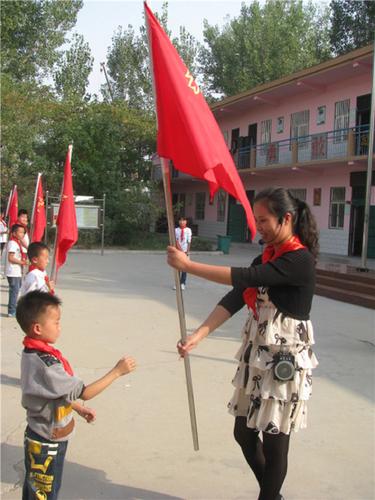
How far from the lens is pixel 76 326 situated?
25.1ft

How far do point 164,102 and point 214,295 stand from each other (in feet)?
28.0

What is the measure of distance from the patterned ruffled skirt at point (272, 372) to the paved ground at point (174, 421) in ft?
2.74

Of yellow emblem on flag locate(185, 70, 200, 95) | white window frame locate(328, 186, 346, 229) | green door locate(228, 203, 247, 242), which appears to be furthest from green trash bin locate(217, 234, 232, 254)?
yellow emblem on flag locate(185, 70, 200, 95)

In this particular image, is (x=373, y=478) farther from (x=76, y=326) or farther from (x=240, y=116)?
(x=240, y=116)

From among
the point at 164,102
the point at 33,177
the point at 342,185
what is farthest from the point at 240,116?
the point at 164,102

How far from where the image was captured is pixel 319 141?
22672 mm

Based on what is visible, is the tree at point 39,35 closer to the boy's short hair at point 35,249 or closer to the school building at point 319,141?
the school building at point 319,141

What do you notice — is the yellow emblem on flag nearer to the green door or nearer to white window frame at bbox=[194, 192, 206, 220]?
the green door

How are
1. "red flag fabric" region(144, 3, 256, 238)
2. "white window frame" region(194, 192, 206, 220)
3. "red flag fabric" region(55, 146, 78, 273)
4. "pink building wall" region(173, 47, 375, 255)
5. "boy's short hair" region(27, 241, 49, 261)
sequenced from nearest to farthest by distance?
"red flag fabric" region(144, 3, 256, 238) < "boy's short hair" region(27, 241, 49, 261) < "red flag fabric" region(55, 146, 78, 273) < "pink building wall" region(173, 47, 375, 255) < "white window frame" region(194, 192, 206, 220)

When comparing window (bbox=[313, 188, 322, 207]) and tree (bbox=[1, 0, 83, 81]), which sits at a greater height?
tree (bbox=[1, 0, 83, 81])

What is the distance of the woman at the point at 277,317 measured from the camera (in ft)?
8.29

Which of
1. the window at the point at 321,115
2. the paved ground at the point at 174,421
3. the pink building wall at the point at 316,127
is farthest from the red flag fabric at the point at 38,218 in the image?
the window at the point at 321,115

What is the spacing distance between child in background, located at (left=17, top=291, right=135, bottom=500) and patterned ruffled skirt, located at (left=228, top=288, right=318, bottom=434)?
0.62 metres

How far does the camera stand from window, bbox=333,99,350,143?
2179 centimetres
